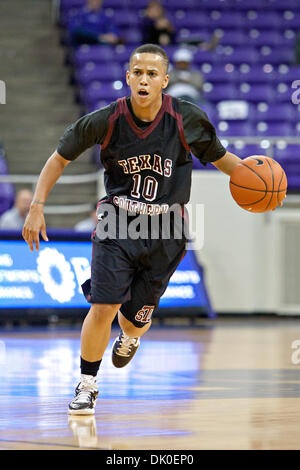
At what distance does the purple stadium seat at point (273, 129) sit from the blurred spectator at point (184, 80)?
3.50 ft

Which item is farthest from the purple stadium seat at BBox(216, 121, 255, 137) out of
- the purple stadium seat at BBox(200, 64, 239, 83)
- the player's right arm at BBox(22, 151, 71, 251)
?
the player's right arm at BBox(22, 151, 71, 251)

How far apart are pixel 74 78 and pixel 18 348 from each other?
26.7 ft

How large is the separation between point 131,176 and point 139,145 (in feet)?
0.57

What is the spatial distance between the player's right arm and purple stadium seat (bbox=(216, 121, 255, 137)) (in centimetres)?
770

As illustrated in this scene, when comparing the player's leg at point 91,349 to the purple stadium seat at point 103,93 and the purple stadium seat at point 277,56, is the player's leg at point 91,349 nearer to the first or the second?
the purple stadium seat at point 103,93

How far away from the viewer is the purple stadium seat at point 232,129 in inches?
486

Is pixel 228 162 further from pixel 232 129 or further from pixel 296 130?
pixel 296 130

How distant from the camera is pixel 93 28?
14.4 meters

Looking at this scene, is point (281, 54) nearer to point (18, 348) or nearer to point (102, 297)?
point (18, 348)

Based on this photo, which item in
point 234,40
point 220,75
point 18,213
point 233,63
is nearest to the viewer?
point 18,213

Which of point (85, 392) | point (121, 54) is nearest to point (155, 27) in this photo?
point (121, 54)
